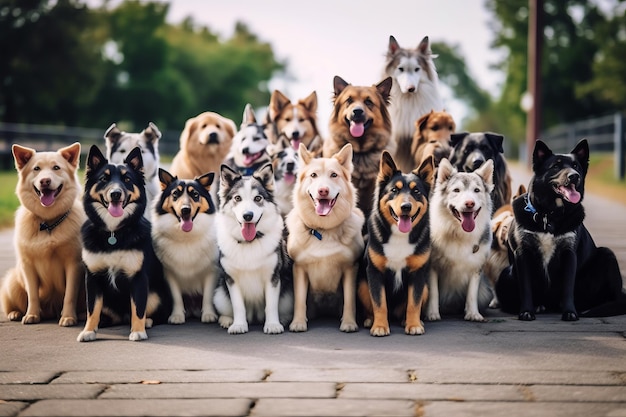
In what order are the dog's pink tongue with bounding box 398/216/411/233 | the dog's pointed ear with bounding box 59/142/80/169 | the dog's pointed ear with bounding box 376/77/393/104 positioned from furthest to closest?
the dog's pointed ear with bounding box 376/77/393/104, the dog's pointed ear with bounding box 59/142/80/169, the dog's pink tongue with bounding box 398/216/411/233

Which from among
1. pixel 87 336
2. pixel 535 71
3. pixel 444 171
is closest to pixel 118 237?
pixel 87 336

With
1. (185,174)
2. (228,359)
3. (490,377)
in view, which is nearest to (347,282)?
(228,359)

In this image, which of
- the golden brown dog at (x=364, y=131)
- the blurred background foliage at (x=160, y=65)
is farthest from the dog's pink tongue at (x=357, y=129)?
the blurred background foliage at (x=160, y=65)

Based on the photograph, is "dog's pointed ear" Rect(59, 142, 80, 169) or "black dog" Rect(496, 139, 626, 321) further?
"dog's pointed ear" Rect(59, 142, 80, 169)

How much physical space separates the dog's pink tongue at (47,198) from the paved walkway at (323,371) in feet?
3.22

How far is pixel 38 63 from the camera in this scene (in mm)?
29938

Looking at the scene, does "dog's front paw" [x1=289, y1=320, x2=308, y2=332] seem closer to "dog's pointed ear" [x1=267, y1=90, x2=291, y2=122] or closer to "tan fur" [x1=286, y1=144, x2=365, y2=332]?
"tan fur" [x1=286, y1=144, x2=365, y2=332]

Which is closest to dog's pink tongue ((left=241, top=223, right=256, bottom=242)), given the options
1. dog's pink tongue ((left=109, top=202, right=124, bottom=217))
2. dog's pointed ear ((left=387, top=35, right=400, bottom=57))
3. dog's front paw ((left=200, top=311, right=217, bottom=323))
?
dog's front paw ((left=200, top=311, right=217, bottom=323))

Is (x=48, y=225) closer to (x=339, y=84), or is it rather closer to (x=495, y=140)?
(x=339, y=84)

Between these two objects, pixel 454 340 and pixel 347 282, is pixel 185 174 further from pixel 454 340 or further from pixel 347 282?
pixel 454 340

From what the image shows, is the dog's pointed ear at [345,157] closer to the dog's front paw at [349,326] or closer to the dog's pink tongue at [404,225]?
the dog's pink tongue at [404,225]

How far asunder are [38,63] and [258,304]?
2703cm

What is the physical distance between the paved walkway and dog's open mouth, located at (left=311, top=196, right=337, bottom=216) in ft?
2.98

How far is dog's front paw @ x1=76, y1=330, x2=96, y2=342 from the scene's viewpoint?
5.38 meters
